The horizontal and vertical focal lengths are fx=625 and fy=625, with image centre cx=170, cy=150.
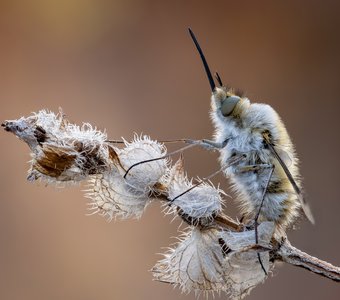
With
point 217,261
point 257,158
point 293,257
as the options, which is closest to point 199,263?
point 217,261

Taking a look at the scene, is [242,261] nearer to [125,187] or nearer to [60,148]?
[125,187]

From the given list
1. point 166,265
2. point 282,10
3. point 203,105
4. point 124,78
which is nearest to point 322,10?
point 282,10

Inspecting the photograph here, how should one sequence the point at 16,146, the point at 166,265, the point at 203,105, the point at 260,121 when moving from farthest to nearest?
1. the point at 203,105
2. the point at 16,146
3. the point at 260,121
4. the point at 166,265

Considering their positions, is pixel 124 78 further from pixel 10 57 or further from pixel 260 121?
pixel 260 121

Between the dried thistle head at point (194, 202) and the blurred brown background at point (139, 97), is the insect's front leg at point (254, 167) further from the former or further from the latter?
the blurred brown background at point (139, 97)

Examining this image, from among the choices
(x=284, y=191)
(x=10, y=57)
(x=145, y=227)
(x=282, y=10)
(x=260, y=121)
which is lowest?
(x=284, y=191)

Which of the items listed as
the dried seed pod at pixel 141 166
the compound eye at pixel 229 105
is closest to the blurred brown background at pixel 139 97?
the compound eye at pixel 229 105
